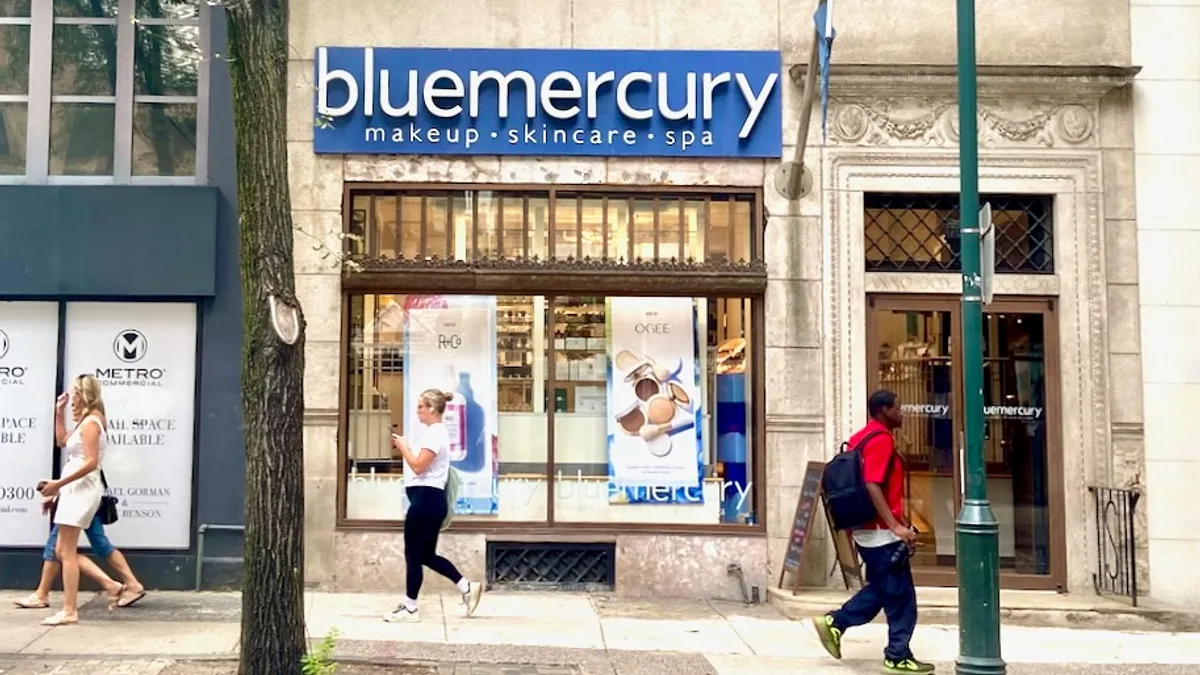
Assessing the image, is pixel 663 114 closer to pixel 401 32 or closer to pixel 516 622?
pixel 401 32

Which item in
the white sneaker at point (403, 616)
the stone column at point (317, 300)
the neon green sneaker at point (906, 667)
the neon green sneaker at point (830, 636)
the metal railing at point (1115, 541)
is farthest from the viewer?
the stone column at point (317, 300)

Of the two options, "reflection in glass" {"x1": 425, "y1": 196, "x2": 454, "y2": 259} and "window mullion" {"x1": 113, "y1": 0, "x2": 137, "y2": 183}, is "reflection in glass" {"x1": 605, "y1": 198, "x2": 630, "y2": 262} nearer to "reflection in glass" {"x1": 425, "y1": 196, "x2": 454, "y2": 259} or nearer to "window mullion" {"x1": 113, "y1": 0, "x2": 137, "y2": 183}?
"reflection in glass" {"x1": 425, "y1": 196, "x2": 454, "y2": 259}

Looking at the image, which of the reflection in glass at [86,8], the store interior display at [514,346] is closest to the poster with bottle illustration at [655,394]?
the store interior display at [514,346]

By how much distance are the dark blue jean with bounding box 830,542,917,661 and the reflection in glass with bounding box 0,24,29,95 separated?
8.65m

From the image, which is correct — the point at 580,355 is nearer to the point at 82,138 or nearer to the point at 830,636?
the point at 830,636

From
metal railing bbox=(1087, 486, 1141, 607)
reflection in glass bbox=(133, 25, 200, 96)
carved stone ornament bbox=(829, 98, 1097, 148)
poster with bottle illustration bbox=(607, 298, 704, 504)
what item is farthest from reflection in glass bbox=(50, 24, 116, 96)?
metal railing bbox=(1087, 486, 1141, 607)

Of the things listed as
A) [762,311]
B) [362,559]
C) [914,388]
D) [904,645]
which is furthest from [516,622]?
[914,388]

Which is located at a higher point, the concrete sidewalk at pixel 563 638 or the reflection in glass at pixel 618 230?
the reflection in glass at pixel 618 230

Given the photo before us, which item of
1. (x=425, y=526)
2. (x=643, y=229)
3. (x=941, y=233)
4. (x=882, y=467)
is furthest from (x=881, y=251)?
(x=425, y=526)

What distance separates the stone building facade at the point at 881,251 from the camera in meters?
9.95

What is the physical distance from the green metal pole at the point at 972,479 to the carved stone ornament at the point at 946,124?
3058 mm

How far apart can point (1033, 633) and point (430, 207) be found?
6461mm

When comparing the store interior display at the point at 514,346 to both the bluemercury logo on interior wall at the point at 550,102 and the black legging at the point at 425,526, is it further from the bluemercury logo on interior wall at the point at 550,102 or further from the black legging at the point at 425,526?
the black legging at the point at 425,526

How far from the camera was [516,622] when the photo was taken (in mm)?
8594
